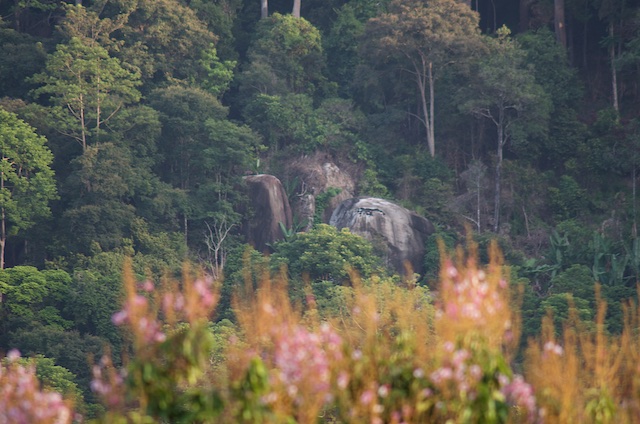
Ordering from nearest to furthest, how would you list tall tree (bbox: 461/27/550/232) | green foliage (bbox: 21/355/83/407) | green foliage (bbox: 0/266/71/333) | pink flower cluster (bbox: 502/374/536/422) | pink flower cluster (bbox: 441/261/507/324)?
1. pink flower cluster (bbox: 502/374/536/422)
2. pink flower cluster (bbox: 441/261/507/324)
3. green foliage (bbox: 21/355/83/407)
4. green foliage (bbox: 0/266/71/333)
5. tall tree (bbox: 461/27/550/232)

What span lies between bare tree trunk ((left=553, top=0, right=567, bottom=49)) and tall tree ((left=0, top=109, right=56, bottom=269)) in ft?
49.8

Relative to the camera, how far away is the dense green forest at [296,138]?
2944 cm

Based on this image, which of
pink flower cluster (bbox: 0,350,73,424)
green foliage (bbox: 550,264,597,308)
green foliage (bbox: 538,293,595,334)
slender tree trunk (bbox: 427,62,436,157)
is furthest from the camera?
slender tree trunk (bbox: 427,62,436,157)

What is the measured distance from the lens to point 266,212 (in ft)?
109

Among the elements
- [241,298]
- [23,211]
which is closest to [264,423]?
[241,298]

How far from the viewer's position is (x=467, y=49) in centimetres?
3331

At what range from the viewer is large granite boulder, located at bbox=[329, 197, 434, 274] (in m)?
31.2

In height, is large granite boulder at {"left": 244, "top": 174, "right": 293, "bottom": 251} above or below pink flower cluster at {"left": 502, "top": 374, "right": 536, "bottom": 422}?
below

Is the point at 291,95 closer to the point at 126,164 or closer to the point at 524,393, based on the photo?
the point at 126,164

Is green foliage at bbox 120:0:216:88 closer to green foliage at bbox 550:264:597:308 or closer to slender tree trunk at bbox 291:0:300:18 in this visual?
slender tree trunk at bbox 291:0:300:18

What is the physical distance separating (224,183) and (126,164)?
2.94 metres

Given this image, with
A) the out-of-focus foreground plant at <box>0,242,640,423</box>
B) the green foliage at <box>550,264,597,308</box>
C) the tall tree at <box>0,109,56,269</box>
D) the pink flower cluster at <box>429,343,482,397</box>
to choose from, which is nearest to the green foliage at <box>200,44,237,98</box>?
the tall tree at <box>0,109,56,269</box>

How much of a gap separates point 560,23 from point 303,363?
2904cm

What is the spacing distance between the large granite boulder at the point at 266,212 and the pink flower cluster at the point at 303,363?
24748 mm
